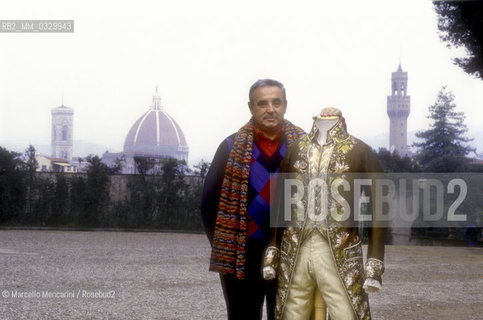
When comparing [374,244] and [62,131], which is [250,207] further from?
[62,131]

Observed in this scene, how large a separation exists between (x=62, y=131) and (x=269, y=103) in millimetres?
118438

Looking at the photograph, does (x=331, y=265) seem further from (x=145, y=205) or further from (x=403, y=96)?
(x=403, y=96)

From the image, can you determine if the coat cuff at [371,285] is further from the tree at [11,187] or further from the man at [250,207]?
the tree at [11,187]

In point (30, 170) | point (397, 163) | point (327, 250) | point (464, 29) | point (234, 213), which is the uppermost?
point (464, 29)

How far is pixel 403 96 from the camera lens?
120m

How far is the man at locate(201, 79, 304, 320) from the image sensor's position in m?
3.30

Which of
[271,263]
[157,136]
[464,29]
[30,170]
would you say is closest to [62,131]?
[157,136]

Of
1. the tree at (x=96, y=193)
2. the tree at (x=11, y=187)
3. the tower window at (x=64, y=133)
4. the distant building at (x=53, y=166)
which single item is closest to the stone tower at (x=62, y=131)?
the tower window at (x=64, y=133)

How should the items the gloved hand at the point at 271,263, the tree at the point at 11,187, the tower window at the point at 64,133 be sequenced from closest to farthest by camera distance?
the gloved hand at the point at 271,263 → the tree at the point at 11,187 → the tower window at the point at 64,133

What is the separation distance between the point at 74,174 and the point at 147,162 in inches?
141

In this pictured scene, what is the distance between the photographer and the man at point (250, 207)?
3303 millimetres

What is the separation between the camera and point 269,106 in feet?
10.9

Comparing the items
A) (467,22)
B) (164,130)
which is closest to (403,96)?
(164,130)

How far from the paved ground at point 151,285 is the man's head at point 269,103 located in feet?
11.8
